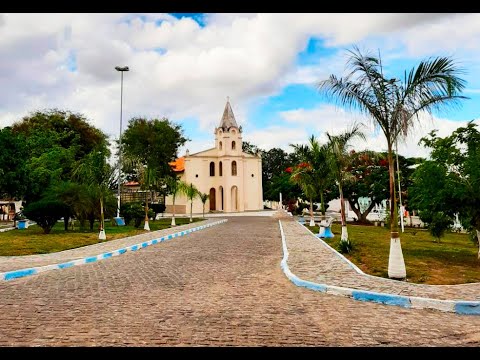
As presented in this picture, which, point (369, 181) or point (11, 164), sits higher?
point (11, 164)

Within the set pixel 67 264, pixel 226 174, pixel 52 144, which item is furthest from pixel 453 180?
pixel 226 174

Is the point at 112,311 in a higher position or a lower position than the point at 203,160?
lower

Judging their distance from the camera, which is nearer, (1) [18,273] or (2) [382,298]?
(2) [382,298]

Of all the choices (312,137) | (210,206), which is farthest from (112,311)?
(210,206)

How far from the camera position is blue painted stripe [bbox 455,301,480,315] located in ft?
19.4

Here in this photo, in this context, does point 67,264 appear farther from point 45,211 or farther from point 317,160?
point 317,160

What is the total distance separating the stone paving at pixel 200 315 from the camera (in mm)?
4652

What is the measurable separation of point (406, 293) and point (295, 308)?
1.87 metres

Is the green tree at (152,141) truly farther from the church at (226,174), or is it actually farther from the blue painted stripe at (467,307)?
the blue painted stripe at (467,307)

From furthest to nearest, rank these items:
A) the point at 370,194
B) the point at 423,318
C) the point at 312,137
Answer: the point at 370,194 → the point at 312,137 → the point at 423,318

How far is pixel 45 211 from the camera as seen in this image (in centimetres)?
1934

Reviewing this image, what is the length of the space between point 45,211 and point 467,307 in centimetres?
1771
